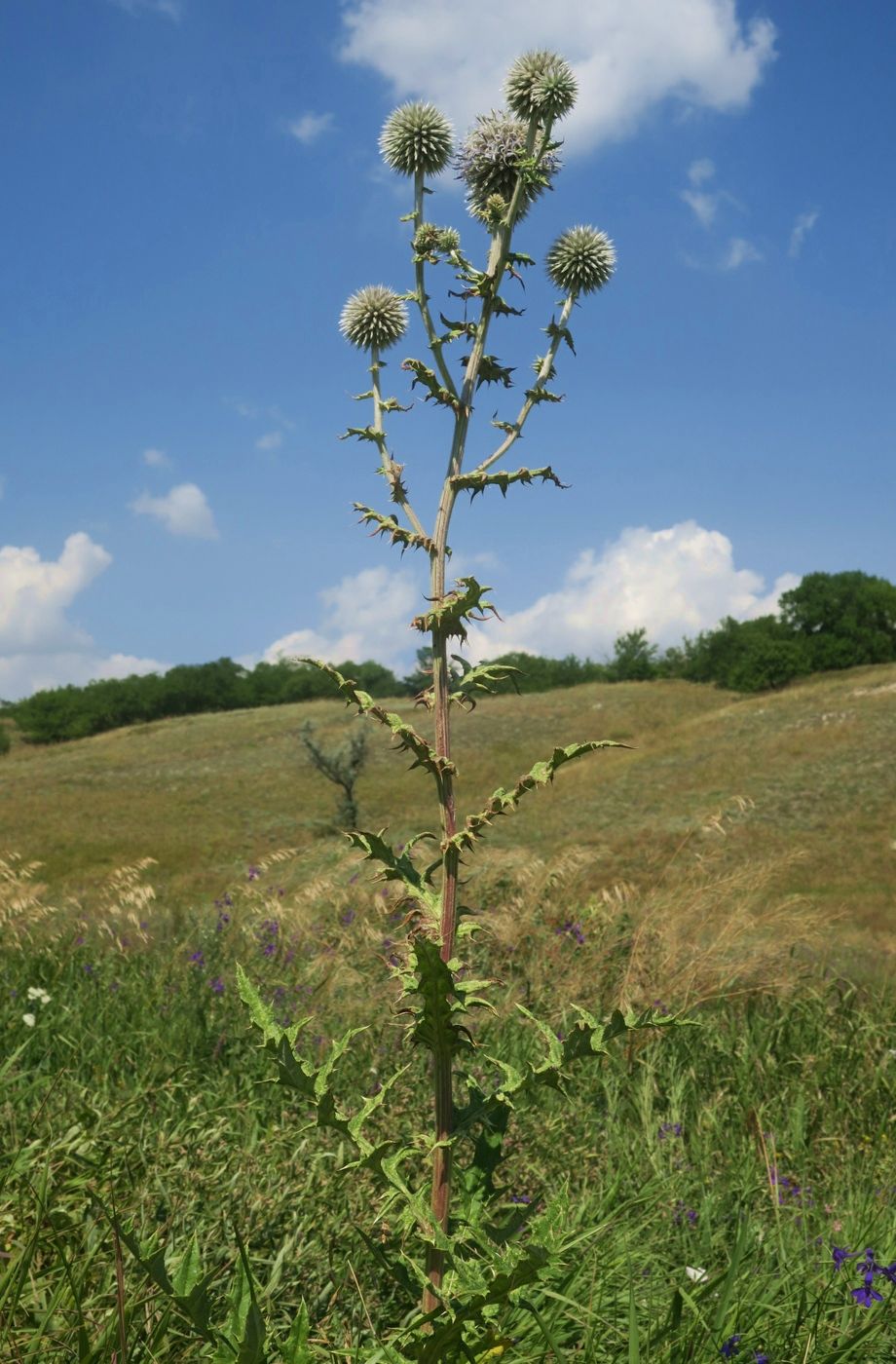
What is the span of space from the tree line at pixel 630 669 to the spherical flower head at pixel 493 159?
175 ft

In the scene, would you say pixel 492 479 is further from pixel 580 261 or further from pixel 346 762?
pixel 346 762

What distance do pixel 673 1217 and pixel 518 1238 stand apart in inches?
37.2

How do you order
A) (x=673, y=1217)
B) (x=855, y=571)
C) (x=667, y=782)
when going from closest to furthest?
(x=673, y=1217) < (x=667, y=782) < (x=855, y=571)

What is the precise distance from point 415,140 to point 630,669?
92.5 meters

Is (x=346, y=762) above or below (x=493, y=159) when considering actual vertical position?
below

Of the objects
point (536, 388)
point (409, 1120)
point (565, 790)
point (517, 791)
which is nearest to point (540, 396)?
point (536, 388)

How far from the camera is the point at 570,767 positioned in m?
44.8

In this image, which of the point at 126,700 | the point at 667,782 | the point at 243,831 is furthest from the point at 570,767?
the point at 126,700

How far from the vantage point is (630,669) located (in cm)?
9462

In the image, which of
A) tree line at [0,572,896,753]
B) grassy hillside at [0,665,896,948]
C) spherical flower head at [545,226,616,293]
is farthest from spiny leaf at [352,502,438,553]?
tree line at [0,572,896,753]

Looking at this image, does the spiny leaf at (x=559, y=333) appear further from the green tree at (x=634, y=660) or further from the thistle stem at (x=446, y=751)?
the green tree at (x=634, y=660)

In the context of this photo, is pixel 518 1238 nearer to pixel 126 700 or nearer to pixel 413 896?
pixel 413 896

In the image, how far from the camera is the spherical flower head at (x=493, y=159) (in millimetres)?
3299

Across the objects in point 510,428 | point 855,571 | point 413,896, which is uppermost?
point 855,571
